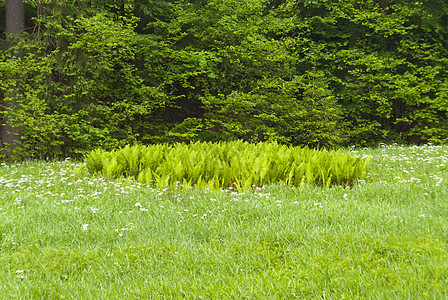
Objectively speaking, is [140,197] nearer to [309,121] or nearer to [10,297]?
[10,297]

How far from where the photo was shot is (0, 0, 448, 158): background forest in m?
10.5

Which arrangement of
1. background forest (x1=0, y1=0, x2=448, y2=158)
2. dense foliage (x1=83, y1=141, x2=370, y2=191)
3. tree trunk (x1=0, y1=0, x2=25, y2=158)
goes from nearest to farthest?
1. dense foliage (x1=83, y1=141, x2=370, y2=191)
2. tree trunk (x1=0, y1=0, x2=25, y2=158)
3. background forest (x1=0, y1=0, x2=448, y2=158)

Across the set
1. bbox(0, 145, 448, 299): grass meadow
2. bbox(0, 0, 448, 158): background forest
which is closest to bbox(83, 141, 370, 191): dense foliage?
bbox(0, 145, 448, 299): grass meadow

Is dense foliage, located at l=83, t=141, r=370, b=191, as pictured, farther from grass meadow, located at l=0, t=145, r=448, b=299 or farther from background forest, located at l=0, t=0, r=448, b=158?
background forest, located at l=0, t=0, r=448, b=158

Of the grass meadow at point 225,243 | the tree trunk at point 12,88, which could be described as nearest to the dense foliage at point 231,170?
the grass meadow at point 225,243

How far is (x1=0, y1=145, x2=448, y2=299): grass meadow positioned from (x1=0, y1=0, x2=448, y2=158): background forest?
555 cm

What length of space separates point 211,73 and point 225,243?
385 inches

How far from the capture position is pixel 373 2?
1563 cm

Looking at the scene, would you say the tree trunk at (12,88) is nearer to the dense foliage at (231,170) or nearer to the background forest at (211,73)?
the background forest at (211,73)

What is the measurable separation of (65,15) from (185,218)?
929 centimetres

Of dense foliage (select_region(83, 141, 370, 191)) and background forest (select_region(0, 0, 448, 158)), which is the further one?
background forest (select_region(0, 0, 448, 158))

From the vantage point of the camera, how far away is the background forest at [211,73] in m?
10.5

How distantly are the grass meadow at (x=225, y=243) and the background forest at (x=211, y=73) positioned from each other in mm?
5551

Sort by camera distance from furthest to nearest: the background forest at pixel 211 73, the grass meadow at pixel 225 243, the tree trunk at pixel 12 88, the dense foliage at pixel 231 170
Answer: the background forest at pixel 211 73
the tree trunk at pixel 12 88
the dense foliage at pixel 231 170
the grass meadow at pixel 225 243
